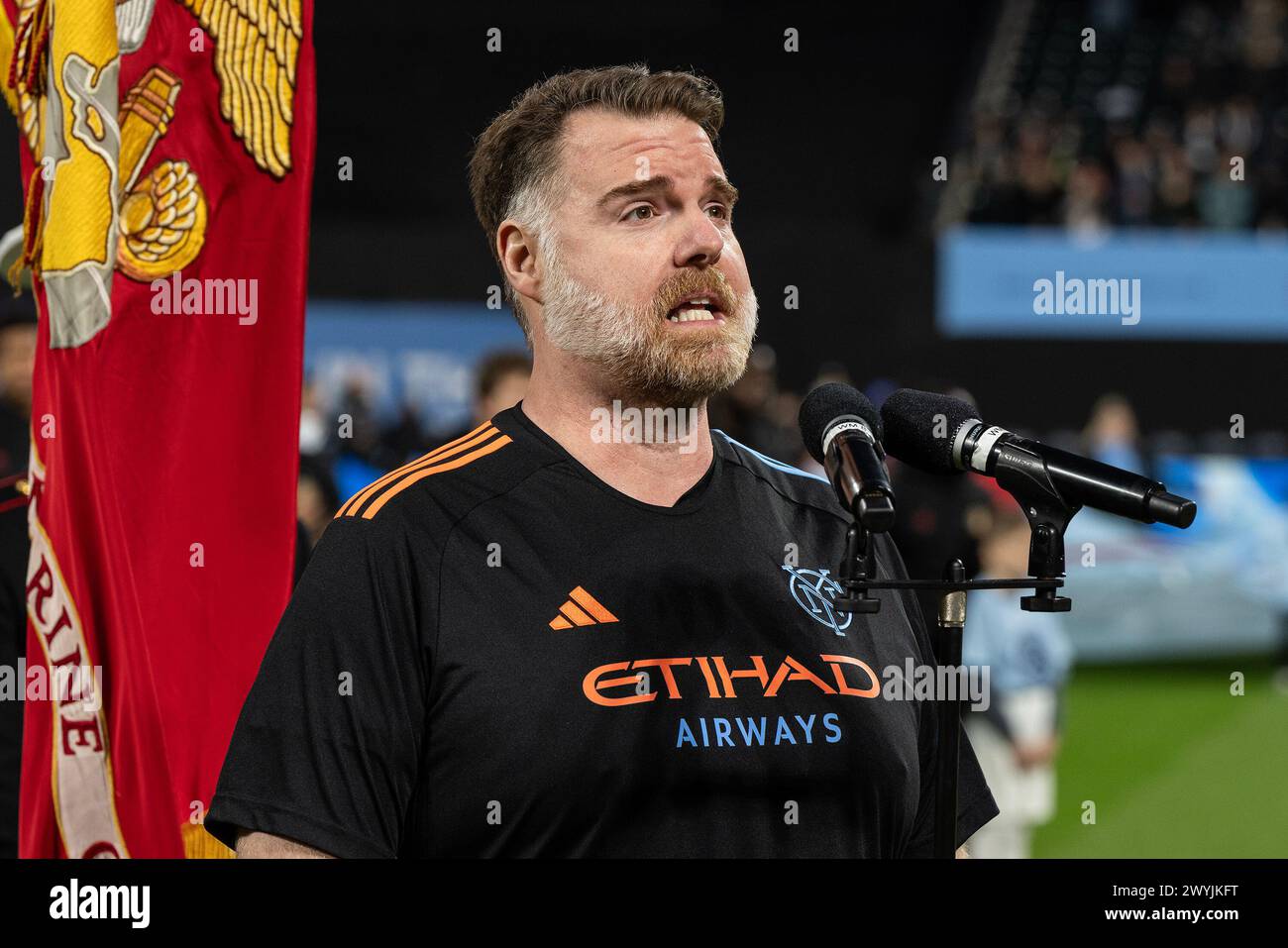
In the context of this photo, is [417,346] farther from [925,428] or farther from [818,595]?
[925,428]

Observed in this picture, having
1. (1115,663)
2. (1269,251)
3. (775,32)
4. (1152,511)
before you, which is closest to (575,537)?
(1152,511)

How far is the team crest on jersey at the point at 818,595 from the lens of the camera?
7.06 feet

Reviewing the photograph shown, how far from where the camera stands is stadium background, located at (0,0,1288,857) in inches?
373

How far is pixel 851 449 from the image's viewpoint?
183cm

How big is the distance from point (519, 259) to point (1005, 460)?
0.80 meters

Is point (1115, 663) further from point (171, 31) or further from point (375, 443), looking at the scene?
point (171, 31)

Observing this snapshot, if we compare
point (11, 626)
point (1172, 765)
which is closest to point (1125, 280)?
point (1172, 765)

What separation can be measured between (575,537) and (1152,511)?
2.35 ft

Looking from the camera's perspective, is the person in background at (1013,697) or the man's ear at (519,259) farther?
the person in background at (1013,697)

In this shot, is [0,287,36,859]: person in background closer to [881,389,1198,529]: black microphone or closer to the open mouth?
the open mouth

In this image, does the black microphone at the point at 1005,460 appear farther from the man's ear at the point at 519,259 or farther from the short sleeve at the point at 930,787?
the man's ear at the point at 519,259

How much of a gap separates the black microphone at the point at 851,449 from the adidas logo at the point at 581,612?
0.33 meters

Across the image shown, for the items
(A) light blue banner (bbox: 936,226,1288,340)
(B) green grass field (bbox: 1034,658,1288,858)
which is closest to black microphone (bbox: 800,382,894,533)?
(B) green grass field (bbox: 1034,658,1288,858)

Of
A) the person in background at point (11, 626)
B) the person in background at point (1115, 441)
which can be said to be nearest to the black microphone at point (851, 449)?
the person in background at point (11, 626)
